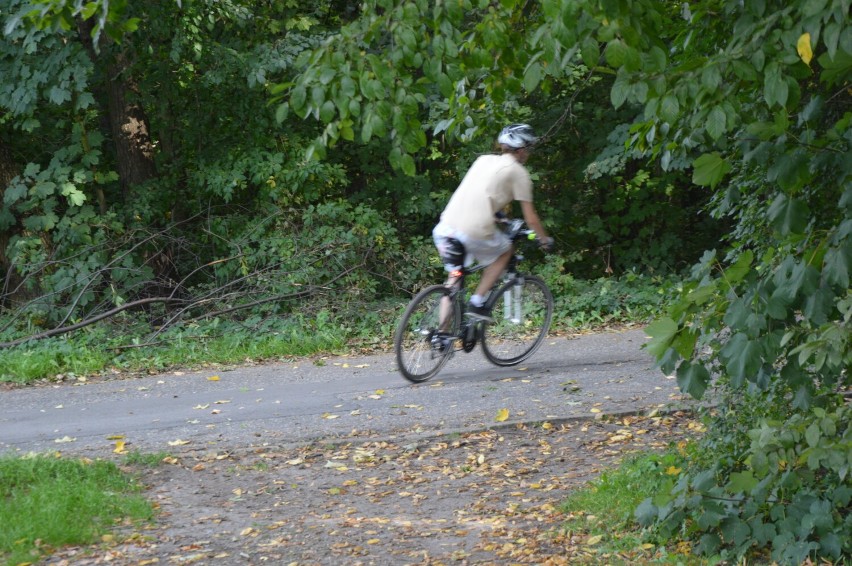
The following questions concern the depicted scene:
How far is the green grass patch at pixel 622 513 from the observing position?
4.64 m

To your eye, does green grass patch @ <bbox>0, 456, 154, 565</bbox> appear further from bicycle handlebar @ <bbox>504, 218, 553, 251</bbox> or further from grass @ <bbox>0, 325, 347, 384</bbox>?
bicycle handlebar @ <bbox>504, 218, 553, 251</bbox>

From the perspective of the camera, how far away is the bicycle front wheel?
8914 millimetres

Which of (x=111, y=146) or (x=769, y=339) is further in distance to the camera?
(x=111, y=146)

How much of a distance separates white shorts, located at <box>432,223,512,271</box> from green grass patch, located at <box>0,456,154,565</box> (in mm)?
3305

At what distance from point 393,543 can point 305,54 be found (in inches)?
101

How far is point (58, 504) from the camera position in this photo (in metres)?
5.37

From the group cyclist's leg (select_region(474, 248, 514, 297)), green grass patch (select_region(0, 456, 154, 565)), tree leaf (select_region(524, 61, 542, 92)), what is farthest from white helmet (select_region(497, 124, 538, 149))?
tree leaf (select_region(524, 61, 542, 92))

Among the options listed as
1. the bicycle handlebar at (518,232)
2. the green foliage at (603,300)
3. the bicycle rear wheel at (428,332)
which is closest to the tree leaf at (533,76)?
the bicycle handlebar at (518,232)

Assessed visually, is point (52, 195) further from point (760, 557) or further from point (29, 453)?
point (760, 557)

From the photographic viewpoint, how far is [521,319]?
357 inches

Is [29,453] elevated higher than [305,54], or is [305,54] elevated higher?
[305,54]

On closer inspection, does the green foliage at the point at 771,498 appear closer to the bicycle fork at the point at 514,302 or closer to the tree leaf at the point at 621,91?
the tree leaf at the point at 621,91

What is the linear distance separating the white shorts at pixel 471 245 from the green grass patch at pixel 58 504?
130 inches

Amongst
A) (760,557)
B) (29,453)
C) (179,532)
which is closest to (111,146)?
(29,453)
